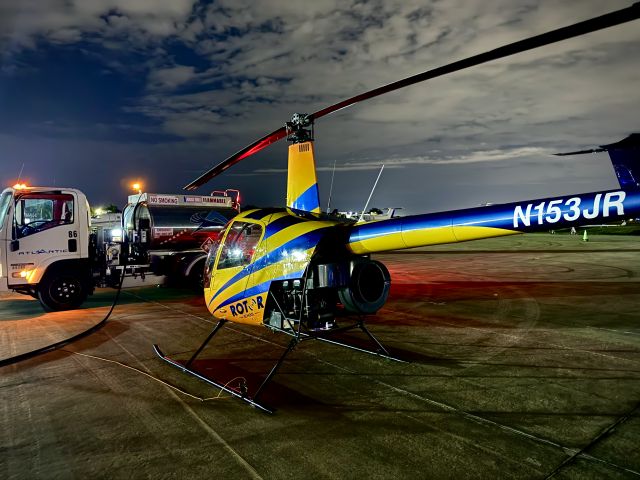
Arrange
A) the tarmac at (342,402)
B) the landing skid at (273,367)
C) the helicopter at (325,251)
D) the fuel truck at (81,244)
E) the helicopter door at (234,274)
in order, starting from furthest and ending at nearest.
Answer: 1. the fuel truck at (81,244)
2. the helicopter door at (234,274)
3. the landing skid at (273,367)
4. the helicopter at (325,251)
5. the tarmac at (342,402)

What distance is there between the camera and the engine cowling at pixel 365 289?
6.23 m

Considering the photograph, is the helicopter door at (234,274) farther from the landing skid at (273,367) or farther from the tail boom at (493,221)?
the tail boom at (493,221)

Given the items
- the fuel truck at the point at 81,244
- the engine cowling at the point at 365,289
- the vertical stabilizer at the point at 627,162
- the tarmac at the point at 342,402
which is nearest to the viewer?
the tarmac at the point at 342,402

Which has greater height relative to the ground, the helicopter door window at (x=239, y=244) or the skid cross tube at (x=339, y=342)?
the helicopter door window at (x=239, y=244)

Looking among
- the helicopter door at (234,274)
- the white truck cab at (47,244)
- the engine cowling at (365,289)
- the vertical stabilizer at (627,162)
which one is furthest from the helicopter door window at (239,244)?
the vertical stabilizer at (627,162)

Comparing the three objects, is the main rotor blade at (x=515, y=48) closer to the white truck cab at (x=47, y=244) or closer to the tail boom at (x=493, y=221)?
the tail boom at (x=493, y=221)

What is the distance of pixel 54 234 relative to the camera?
454 inches

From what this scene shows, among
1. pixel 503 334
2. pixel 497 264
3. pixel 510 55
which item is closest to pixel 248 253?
pixel 510 55

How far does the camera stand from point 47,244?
11.4 m

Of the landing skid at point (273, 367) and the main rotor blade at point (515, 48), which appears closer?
the main rotor blade at point (515, 48)

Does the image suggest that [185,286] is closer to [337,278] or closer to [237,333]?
[237,333]

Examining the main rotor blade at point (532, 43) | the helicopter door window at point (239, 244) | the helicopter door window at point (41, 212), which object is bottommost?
the helicopter door window at point (239, 244)

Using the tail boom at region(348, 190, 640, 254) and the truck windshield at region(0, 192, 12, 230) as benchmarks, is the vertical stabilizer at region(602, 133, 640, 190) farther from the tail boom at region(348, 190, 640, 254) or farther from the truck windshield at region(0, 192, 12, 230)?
the truck windshield at region(0, 192, 12, 230)

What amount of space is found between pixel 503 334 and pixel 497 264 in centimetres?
1347
